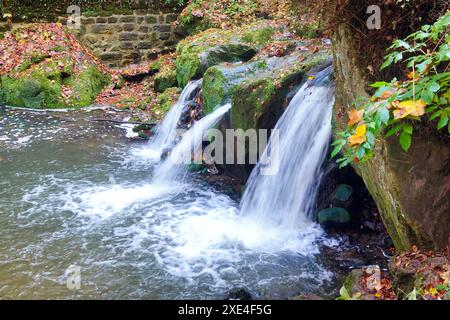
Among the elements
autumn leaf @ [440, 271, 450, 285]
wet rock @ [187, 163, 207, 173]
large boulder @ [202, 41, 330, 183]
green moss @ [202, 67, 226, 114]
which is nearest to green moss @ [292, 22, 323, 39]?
large boulder @ [202, 41, 330, 183]

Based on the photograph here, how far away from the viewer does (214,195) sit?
646 cm

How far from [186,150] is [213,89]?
1.19 metres

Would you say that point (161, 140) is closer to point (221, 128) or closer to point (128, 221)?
point (221, 128)

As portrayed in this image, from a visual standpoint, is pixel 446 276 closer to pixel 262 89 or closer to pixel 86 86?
pixel 262 89

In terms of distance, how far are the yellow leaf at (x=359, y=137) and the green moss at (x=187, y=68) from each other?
6.88m

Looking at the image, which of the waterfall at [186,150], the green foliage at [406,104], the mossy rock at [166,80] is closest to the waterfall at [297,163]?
the waterfall at [186,150]

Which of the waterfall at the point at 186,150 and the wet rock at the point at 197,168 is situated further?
the wet rock at the point at 197,168

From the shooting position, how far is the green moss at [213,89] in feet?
24.6

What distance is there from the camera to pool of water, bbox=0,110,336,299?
4152 millimetres

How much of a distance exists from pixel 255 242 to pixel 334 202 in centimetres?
111

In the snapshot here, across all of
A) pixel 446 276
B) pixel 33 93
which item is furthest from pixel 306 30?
pixel 33 93

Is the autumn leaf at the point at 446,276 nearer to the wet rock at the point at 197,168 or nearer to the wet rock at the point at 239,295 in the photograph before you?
the wet rock at the point at 239,295
